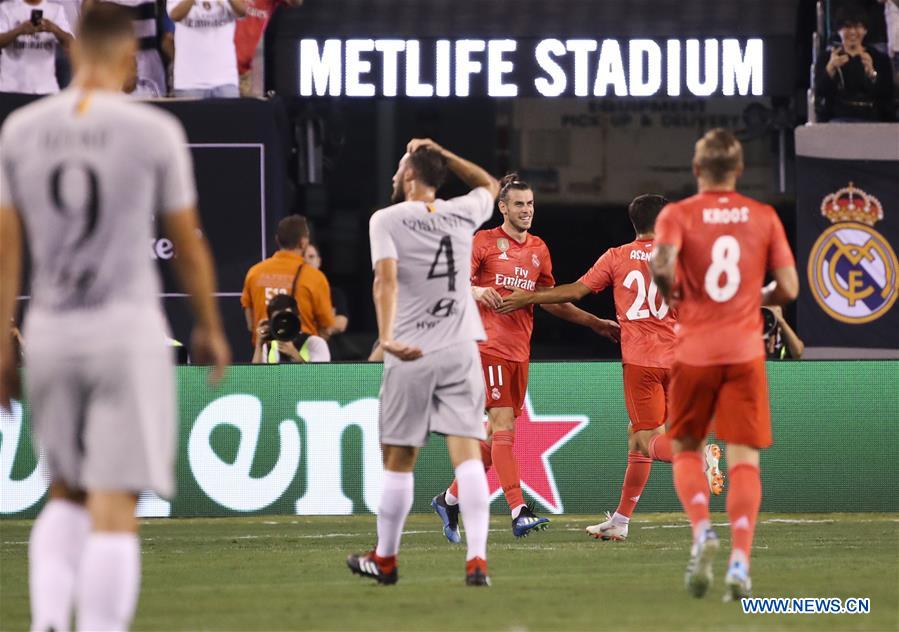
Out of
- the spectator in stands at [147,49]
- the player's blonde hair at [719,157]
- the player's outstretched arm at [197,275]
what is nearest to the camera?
the player's outstretched arm at [197,275]

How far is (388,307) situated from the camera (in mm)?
7758

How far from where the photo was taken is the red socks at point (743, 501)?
7219mm

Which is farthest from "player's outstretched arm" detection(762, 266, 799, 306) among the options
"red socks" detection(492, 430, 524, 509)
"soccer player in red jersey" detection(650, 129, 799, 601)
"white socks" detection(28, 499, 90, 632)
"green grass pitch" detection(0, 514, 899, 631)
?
"red socks" detection(492, 430, 524, 509)

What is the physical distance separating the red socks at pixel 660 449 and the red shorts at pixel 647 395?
5.9 inches

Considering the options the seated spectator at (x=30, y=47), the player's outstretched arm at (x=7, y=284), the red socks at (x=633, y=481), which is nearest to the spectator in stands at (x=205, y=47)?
the seated spectator at (x=30, y=47)

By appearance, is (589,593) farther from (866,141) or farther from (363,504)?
(866,141)

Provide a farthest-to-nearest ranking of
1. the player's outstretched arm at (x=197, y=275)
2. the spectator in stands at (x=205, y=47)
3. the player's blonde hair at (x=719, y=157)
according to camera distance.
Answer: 1. the spectator in stands at (x=205, y=47)
2. the player's blonde hair at (x=719, y=157)
3. the player's outstretched arm at (x=197, y=275)

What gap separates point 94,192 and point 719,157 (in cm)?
334

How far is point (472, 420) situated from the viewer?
7.99 metres

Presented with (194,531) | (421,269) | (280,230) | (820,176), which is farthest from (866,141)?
(421,269)

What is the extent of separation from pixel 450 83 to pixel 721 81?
2.75 meters

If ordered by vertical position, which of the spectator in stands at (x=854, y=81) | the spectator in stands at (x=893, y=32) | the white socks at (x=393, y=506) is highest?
the spectator in stands at (x=893, y=32)

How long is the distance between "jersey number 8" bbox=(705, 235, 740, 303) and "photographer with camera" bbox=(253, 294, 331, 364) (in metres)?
5.97

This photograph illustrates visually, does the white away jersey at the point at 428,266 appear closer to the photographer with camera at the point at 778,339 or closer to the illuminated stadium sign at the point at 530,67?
the photographer with camera at the point at 778,339
